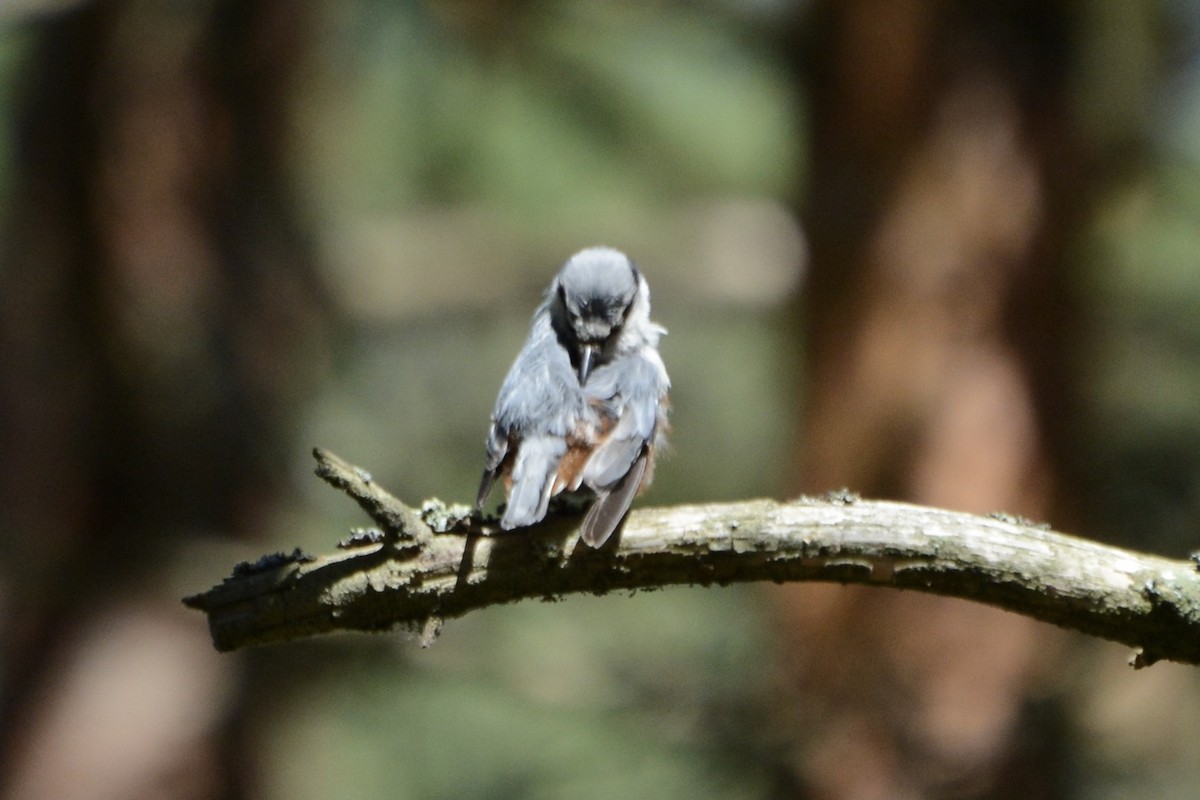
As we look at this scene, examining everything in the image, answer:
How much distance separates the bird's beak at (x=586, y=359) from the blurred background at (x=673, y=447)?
1.43 m

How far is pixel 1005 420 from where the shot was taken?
14.5 feet

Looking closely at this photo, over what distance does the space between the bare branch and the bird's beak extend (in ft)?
2.42

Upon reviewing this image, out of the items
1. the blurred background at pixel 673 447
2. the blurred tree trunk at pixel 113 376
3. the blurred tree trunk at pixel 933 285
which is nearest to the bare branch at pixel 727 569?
the blurred background at pixel 673 447

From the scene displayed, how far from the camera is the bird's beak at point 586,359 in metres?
2.89

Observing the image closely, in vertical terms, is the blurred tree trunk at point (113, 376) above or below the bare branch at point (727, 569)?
above

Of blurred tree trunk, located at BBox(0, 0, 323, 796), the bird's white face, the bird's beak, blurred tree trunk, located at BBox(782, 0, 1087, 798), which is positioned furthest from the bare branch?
blurred tree trunk, located at BBox(0, 0, 323, 796)

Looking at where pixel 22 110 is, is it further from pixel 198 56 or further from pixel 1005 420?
pixel 1005 420

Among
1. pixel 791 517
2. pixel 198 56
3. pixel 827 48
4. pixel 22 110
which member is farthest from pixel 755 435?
pixel 791 517

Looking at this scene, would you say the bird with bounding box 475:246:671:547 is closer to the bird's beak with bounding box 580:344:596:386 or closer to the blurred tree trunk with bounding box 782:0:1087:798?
the bird's beak with bounding box 580:344:596:386

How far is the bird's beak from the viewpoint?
2.89 metres

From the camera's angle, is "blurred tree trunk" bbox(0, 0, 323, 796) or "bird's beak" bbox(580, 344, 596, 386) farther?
"blurred tree trunk" bbox(0, 0, 323, 796)

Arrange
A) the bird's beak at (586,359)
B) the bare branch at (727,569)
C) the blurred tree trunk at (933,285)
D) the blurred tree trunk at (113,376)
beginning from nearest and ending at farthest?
the bare branch at (727,569), the bird's beak at (586,359), the blurred tree trunk at (933,285), the blurred tree trunk at (113,376)

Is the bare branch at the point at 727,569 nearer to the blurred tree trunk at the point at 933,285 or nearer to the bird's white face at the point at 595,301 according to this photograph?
the bird's white face at the point at 595,301

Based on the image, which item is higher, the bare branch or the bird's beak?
the bird's beak
